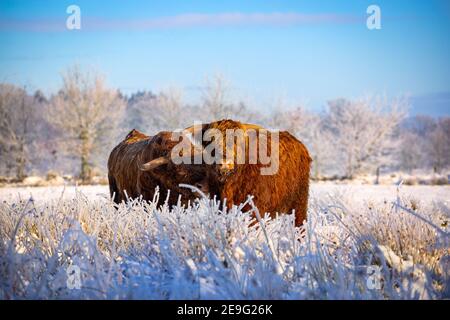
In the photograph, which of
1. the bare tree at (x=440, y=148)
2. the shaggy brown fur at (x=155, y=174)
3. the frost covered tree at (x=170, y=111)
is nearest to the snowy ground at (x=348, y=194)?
the shaggy brown fur at (x=155, y=174)

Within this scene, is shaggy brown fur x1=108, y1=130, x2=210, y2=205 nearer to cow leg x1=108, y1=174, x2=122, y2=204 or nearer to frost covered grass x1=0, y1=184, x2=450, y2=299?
cow leg x1=108, y1=174, x2=122, y2=204

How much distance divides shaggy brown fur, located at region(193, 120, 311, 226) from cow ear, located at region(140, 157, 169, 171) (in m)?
0.64

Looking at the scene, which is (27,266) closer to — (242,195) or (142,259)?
(142,259)

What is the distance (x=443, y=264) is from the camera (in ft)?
10.6

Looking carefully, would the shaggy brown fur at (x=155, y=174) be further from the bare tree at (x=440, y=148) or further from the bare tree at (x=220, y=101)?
the bare tree at (x=440, y=148)

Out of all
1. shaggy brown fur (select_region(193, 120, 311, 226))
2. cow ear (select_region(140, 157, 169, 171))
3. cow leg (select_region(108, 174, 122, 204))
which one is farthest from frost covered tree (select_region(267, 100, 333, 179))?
cow ear (select_region(140, 157, 169, 171))

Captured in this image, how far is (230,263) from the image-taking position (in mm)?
2957

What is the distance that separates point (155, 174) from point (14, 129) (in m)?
31.1

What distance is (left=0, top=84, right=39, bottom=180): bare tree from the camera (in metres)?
31.3

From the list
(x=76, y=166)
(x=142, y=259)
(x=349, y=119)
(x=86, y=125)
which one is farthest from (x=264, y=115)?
(x=142, y=259)

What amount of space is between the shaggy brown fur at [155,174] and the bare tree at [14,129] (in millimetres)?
26520

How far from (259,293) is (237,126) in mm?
2989

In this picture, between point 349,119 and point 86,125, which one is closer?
point 86,125
